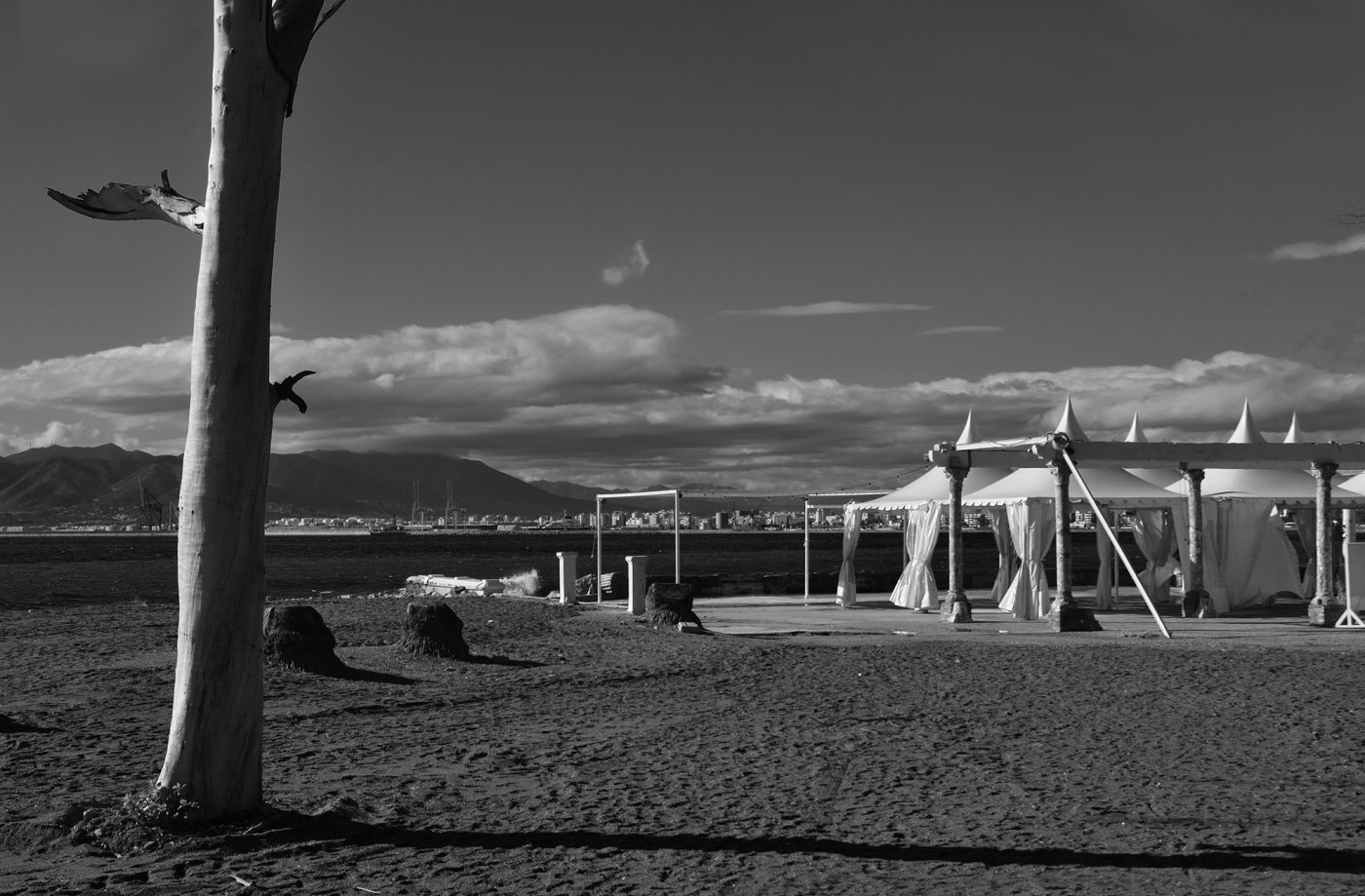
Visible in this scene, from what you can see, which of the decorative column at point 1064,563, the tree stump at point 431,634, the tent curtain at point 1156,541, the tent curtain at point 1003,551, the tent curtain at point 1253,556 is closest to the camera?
the tree stump at point 431,634

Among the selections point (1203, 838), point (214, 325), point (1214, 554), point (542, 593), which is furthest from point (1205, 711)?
point (542, 593)

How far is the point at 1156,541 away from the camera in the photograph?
79.4 ft

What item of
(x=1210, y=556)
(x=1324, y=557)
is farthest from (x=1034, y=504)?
(x=1324, y=557)

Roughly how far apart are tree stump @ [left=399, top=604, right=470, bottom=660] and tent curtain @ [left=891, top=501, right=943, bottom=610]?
1145 cm

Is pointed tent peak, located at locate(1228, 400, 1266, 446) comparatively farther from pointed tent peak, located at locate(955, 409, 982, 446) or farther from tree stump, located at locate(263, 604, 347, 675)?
tree stump, located at locate(263, 604, 347, 675)

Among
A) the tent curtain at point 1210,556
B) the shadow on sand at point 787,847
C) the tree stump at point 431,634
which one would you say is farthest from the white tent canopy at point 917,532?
the shadow on sand at point 787,847

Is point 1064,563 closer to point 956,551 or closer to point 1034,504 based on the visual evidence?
point 956,551

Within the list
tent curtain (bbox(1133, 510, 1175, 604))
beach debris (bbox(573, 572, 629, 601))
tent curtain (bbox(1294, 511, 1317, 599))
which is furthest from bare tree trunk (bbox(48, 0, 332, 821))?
tent curtain (bbox(1294, 511, 1317, 599))

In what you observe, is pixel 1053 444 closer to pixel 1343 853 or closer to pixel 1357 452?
pixel 1357 452

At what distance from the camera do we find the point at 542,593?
2798 cm

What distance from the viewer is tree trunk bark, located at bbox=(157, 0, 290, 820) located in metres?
5.30

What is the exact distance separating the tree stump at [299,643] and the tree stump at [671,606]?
6.81m

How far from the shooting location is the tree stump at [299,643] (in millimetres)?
11211

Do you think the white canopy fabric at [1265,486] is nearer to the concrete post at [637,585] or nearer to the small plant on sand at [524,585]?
the concrete post at [637,585]
